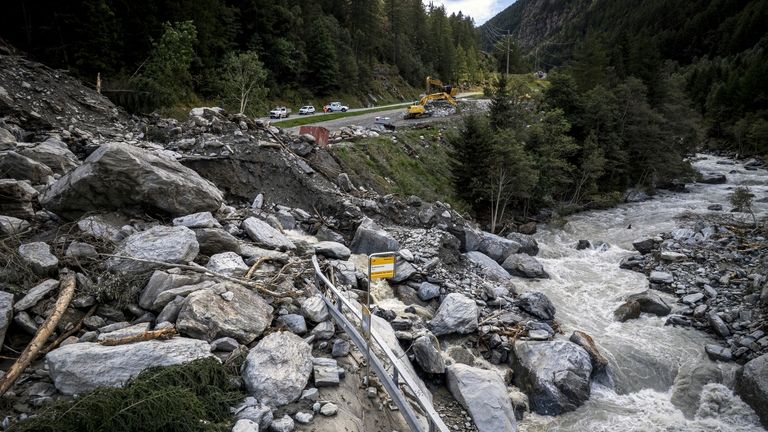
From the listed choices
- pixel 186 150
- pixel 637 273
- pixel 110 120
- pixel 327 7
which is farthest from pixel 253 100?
pixel 327 7

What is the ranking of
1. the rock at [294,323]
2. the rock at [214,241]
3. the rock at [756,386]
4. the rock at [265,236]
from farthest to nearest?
the rock at [265,236]
the rock at [756,386]
the rock at [214,241]
the rock at [294,323]

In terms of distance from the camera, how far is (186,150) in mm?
14836

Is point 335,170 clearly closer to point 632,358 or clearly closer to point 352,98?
point 632,358

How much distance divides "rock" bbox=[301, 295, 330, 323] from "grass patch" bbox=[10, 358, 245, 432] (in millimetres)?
2108

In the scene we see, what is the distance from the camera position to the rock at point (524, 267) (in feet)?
53.5

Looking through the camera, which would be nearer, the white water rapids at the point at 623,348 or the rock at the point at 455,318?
the white water rapids at the point at 623,348

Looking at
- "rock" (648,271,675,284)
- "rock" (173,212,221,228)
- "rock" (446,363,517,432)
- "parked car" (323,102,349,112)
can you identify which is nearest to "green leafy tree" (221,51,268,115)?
"parked car" (323,102,349,112)

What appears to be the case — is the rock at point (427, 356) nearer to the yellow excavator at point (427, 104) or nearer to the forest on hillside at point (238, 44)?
the forest on hillside at point (238, 44)

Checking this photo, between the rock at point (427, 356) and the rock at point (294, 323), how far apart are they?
256 cm

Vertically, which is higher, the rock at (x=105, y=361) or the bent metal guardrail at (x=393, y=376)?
the rock at (x=105, y=361)

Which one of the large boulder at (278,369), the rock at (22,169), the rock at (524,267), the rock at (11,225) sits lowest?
the rock at (524,267)

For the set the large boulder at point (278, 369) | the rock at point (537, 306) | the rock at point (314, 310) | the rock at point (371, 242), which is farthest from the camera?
the rock at point (371, 242)

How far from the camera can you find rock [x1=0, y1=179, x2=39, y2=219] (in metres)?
8.34

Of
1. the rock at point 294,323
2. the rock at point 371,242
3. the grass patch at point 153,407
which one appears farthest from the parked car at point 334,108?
the grass patch at point 153,407
